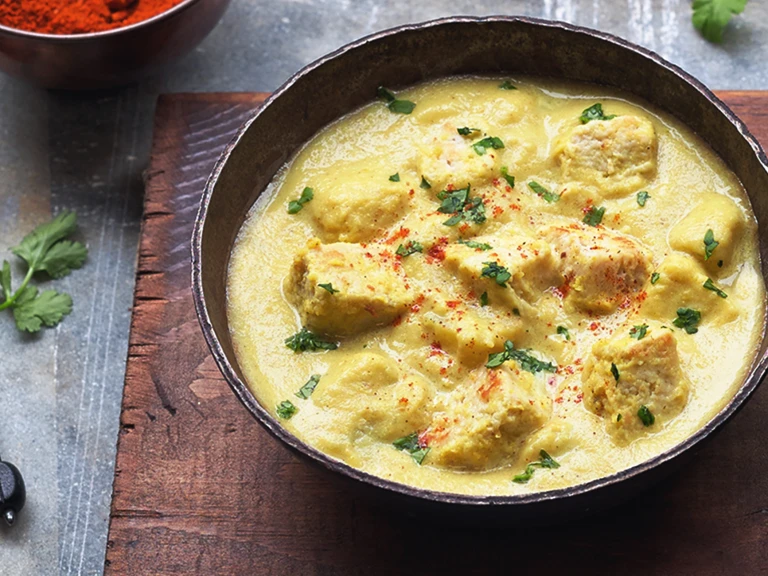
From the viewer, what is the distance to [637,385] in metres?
3.72

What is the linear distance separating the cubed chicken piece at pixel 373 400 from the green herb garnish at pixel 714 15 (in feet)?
9.53

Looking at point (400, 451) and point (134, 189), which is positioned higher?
point (400, 451)

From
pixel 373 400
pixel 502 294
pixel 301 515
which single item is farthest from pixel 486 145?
pixel 301 515

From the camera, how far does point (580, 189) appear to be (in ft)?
13.9

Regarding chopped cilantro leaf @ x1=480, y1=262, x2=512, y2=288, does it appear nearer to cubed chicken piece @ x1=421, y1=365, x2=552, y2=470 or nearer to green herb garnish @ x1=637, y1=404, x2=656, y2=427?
cubed chicken piece @ x1=421, y1=365, x2=552, y2=470

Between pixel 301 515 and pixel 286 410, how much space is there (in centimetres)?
61

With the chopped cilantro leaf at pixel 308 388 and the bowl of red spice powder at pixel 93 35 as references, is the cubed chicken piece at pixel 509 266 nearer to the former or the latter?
the chopped cilantro leaf at pixel 308 388

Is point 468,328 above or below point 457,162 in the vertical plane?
below

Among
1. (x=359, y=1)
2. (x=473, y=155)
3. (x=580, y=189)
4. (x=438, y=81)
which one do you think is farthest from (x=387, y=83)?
(x=359, y=1)

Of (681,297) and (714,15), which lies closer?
(681,297)

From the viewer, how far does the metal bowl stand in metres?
4.11

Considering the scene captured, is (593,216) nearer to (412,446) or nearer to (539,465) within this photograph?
(539,465)

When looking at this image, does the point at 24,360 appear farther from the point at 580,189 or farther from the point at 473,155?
the point at 580,189

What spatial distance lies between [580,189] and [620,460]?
3.65 feet
